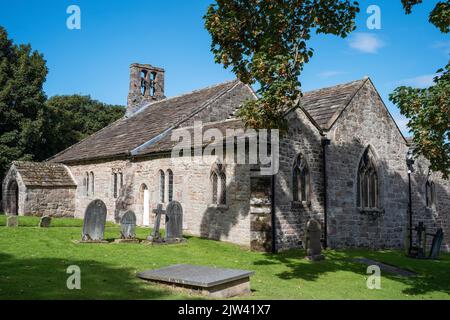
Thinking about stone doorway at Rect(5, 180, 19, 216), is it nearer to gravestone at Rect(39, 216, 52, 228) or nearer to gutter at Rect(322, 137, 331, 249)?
gravestone at Rect(39, 216, 52, 228)

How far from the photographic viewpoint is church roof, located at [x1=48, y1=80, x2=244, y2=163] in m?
24.8

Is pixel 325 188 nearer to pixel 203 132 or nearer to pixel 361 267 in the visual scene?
pixel 361 267

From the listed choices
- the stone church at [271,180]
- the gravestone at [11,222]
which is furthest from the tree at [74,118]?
the gravestone at [11,222]

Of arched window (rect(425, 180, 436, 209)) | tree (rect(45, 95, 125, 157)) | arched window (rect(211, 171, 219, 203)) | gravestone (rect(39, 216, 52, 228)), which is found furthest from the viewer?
tree (rect(45, 95, 125, 157))

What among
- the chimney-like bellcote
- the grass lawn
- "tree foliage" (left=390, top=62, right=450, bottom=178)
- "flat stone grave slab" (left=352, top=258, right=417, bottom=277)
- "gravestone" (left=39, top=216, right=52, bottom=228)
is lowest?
"flat stone grave slab" (left=352, top=258, right=417, bottom=277)

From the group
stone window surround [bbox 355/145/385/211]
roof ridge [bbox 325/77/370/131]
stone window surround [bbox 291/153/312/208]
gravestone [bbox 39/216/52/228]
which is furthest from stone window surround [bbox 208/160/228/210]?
gravestone [bbox 39/216/52/228]

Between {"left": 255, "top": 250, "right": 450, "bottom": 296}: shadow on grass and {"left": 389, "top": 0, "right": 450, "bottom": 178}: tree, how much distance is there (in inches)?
139

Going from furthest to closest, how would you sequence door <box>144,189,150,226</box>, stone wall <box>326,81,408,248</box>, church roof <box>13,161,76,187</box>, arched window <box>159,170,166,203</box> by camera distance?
church roof <box>13,161,76,187</box> → door <box>144,189,150,226</box> → arched window <box>159,170,166,203</box> → stone wall <box>326,81,408,248</box>

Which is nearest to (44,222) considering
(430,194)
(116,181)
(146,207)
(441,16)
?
(146,207)

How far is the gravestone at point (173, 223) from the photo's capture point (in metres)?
16.8

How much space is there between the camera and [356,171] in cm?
2002

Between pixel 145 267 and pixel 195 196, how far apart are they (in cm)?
780

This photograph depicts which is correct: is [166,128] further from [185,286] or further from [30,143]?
[30,143]

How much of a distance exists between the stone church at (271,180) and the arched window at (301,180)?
0.05m
